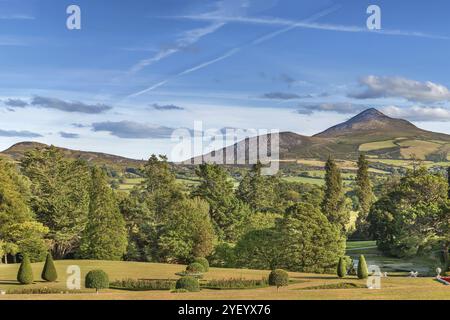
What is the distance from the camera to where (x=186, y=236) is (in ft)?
215

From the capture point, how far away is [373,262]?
73500mm

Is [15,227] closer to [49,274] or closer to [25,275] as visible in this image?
[49,274]

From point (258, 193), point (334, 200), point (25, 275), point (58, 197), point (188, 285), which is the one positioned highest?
point (58, 197)

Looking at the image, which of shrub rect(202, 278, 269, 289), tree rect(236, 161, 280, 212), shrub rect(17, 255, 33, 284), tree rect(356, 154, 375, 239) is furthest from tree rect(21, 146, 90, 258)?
tree rect(356, 154, 375, 239)

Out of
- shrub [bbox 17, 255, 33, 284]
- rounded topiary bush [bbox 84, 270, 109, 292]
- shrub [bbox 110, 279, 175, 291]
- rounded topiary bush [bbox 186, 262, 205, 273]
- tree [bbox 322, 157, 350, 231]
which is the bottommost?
shrub [bbox 110, 279, 175, 291]

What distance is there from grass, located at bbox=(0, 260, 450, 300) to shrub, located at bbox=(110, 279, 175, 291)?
8.21ft

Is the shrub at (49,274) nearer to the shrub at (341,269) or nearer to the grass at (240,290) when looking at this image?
the grass at (240,290)

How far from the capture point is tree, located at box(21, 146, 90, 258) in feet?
232

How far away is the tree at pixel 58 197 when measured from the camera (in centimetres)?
7062

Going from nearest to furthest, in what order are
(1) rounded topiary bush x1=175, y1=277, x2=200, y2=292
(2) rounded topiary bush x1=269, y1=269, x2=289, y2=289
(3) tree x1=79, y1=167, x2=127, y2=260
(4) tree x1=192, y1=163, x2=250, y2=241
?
(1) rounded topiary bush x1=175, y1=277, x2=200, y2=292, (2) rounded topiary bush x1=269, y1=269, x2=289, y2=289, (3) tree x1=79, y1=167, x2=127, y2=260, (4) tree x1=192, y1=163, x2=250, y2=241

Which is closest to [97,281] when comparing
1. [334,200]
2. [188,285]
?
[188,285]

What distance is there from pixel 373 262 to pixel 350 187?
79566 mm

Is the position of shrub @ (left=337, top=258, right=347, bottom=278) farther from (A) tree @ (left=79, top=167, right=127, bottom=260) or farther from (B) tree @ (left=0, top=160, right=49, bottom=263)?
(B) tree @ (left=0, top=160, right=49, bottom=263)

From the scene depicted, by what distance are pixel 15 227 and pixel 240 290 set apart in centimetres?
3288
